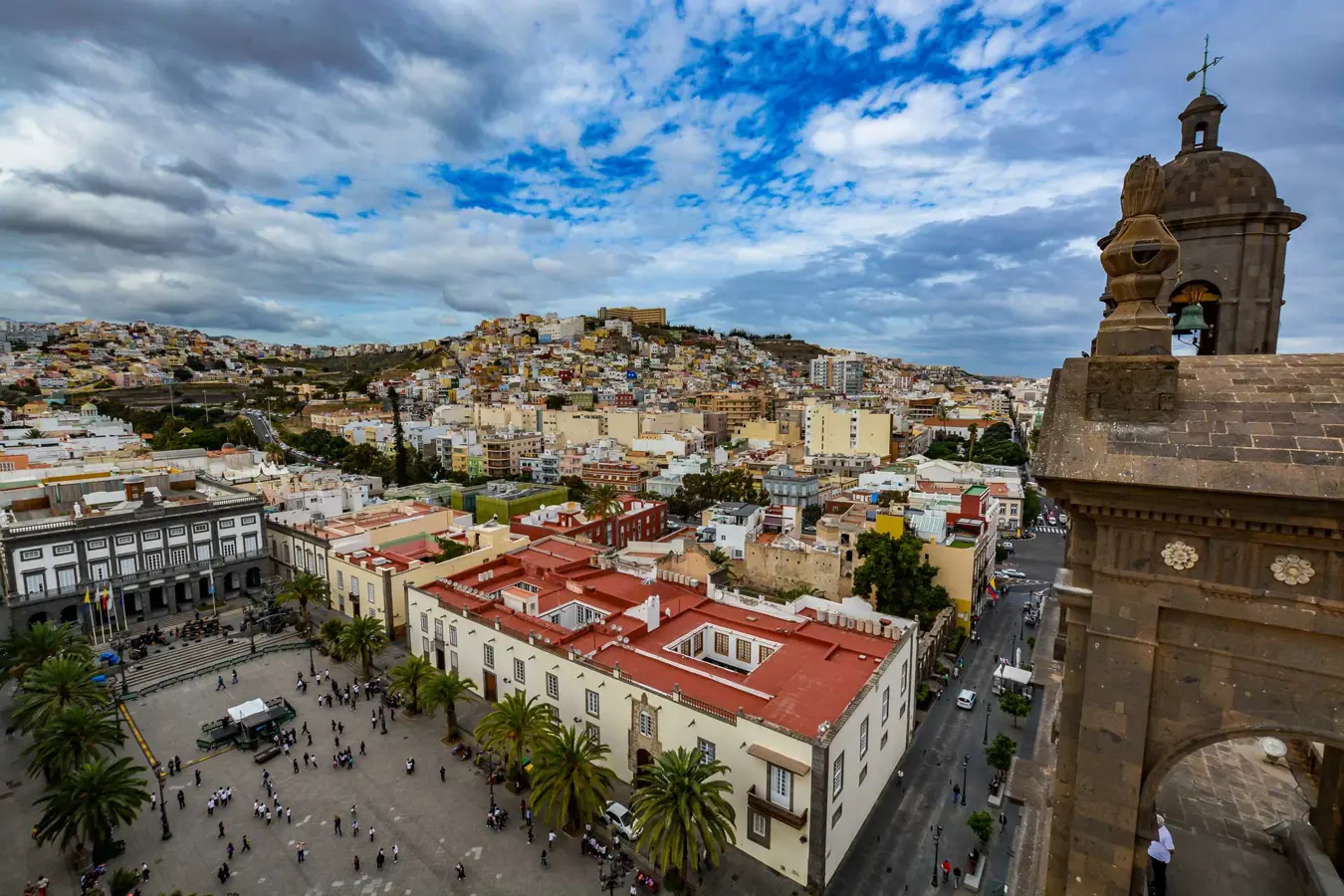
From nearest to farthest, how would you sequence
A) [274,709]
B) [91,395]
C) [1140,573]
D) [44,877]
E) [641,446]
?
[1140,573] → [44,877] → [274,709] → [641,446] → [91,395]

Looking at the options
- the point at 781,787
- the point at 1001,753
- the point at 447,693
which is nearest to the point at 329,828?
the point at 447,693

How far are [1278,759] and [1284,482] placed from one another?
928 centimetres

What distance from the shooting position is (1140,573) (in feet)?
21.7

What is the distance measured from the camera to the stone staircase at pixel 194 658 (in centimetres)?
3394

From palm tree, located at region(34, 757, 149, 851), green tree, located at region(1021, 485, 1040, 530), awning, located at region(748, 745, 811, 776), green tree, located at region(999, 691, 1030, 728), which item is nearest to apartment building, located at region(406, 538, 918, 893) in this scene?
awning, located at region(748, 745, 811, 776)

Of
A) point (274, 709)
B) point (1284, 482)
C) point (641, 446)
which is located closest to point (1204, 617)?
point (1284, 482)

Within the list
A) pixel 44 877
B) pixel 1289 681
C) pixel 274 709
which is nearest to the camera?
pixel 1289 681

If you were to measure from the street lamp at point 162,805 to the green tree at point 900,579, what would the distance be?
35.0m

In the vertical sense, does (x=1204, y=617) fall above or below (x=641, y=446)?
above

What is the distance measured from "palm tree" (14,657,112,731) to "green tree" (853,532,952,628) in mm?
38656

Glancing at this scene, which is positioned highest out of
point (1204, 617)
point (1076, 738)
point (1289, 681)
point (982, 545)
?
point (1204, 617)

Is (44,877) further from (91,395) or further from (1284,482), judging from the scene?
(91,395)

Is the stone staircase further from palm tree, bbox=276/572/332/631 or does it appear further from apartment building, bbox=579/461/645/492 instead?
apartment building, bbox=579/461/645/492

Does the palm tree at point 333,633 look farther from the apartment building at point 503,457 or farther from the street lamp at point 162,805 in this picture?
the apartment building at point 503,457
